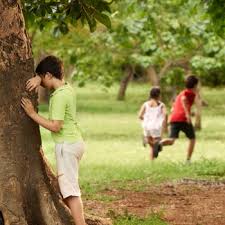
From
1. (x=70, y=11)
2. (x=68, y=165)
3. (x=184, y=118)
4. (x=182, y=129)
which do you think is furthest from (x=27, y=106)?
(x=182, y=129)

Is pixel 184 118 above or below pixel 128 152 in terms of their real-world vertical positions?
above

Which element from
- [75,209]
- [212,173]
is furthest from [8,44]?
[212,173]

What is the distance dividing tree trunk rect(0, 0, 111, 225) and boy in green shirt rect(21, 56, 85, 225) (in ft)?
0.39

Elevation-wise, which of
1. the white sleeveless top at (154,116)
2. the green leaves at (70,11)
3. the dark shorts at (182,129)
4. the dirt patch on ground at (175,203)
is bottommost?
the dirt patch on ground at (175,203)

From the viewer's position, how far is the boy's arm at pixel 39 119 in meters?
6.70

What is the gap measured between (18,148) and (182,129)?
889cm

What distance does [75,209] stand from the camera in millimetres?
6969

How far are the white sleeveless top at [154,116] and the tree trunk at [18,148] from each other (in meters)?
8.49

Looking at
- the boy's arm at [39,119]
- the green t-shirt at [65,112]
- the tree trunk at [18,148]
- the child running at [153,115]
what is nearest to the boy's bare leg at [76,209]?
the tree trunk at [18,148]

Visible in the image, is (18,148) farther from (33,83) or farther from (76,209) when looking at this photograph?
(76,209)

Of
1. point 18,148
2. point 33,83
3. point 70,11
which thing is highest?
point 70,11

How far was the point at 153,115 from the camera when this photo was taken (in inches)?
611

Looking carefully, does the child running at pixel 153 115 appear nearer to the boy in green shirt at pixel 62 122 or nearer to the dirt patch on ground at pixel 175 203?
the dirt patch on ground at pixel 175 203

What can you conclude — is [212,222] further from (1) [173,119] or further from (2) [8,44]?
(1) [173,119]
